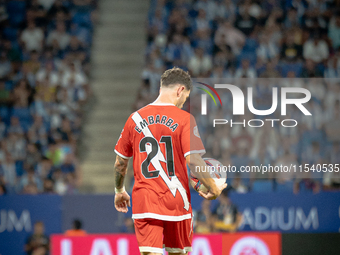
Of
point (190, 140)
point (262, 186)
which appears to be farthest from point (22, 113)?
point (190, 140)

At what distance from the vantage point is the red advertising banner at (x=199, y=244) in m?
6.25

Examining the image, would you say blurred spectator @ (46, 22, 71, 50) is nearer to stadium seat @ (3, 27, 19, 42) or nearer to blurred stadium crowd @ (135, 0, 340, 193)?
stadium seat @ (3, 27, 19, 42)

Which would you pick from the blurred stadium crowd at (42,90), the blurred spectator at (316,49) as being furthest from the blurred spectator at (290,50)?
the blurred stadium crowd at (42,90)

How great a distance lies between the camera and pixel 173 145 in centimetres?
381

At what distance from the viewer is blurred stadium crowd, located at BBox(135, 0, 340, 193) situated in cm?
859

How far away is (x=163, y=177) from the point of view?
151 inches

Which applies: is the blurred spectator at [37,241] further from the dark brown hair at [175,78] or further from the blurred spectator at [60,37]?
the blurred spectator at [60,37]

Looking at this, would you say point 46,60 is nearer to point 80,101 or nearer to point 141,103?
point 80,101

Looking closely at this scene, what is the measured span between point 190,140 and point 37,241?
→ 19.1 feet

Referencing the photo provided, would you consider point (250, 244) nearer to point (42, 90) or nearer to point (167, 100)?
point (167, 100)

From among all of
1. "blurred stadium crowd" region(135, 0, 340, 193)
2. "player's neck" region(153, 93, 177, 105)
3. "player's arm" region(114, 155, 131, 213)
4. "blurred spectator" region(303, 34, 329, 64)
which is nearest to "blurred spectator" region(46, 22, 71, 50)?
"blurred stadium crowd" region(135, 0, 340, 193)

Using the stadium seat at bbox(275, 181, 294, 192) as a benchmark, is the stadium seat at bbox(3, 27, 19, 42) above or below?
above

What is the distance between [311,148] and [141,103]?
442 cm

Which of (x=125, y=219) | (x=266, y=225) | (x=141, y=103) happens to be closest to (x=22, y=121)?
(x=141, y=103)
